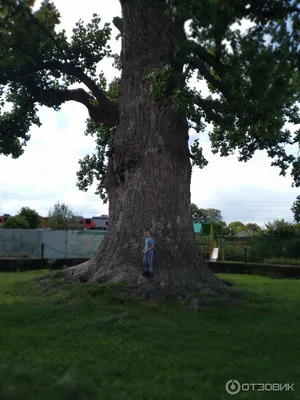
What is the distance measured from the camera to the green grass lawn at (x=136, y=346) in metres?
5.25

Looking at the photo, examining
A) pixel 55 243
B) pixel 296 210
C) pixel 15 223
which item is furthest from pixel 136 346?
pixel 15 223

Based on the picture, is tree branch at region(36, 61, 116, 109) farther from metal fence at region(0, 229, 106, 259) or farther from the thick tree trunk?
metal fence at region(0, 229, 106, 259)

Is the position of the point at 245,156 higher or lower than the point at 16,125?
lower

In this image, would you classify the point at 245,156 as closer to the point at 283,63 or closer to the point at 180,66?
the point at 180,66

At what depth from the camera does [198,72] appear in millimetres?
13336

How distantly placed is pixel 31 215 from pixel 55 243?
3384 cm

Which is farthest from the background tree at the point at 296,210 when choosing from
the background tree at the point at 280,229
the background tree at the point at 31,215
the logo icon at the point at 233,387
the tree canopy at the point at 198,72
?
the background tree at the point at 31,215

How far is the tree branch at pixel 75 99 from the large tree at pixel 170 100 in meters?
0.04

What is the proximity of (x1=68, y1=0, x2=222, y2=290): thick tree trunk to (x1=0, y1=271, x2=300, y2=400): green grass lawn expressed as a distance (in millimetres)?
1539

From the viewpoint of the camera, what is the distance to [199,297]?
35.3 ft

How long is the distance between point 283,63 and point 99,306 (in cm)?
595

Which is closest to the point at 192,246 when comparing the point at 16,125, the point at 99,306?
the point at 99,306

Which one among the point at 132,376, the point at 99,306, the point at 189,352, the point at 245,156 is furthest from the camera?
the point at 245,156

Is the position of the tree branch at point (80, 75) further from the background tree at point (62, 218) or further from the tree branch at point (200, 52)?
the background tree at point (62, 218)
